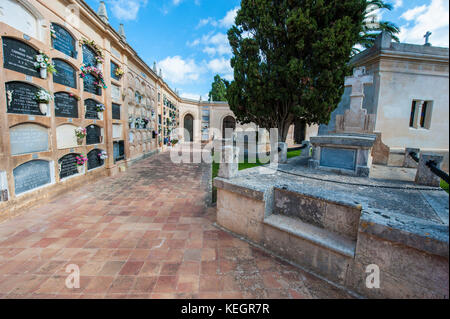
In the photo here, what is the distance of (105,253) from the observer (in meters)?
2.85

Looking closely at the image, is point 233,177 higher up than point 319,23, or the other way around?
point 319,23

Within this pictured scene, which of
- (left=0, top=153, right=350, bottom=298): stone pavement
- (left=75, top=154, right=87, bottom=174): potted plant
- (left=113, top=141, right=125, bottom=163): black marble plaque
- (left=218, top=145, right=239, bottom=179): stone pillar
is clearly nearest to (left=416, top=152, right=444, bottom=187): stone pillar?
(left=0, top=153, right=350, bottom=298): stone pavement

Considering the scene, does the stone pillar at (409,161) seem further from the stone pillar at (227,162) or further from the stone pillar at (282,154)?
the stone pillar at (227,162)

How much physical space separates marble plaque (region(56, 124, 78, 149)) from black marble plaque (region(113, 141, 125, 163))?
247cm

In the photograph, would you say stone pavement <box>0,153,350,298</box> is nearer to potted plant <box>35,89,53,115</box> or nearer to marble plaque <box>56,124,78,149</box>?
marble plaque <box>56,124,78,149</box>

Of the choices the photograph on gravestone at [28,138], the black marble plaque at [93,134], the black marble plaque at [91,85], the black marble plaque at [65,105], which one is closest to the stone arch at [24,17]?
the black marble plaque at [65,105]

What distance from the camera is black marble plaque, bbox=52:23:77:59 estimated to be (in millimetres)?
5107

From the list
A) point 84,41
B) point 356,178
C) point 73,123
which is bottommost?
point 356,178

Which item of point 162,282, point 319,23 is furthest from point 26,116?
point 319,23

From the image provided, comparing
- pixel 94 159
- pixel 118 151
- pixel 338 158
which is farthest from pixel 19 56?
pixel 338 158

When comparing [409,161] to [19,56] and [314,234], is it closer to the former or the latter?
[314,234]

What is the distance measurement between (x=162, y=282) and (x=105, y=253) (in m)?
1.17

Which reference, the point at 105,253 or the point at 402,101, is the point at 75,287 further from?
the point at 402,101

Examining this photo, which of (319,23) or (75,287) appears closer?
(75,287)
